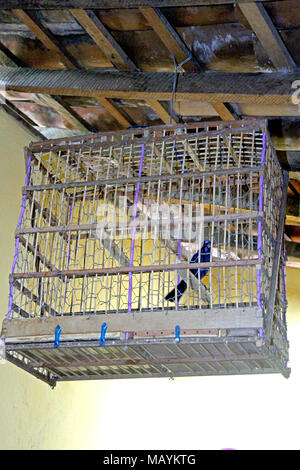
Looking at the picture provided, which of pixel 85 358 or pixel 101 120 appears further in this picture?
pixel 101 120

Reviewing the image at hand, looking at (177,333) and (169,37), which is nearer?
(177,333)

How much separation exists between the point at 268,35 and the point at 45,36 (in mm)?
1386

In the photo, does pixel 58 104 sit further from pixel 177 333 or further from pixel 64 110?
pixel 177 333

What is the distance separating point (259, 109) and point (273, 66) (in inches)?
23.4

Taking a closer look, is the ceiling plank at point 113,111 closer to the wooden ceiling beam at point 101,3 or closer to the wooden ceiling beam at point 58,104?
the wooden ceiling beam at point 58,104

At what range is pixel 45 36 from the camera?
4.29 m

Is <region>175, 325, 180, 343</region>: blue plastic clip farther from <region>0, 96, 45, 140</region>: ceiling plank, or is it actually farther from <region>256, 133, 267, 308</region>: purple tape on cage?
<region>0, 96, 45, 140</region>: ceiling plank

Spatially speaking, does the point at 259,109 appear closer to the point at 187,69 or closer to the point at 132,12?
the point at 187,69

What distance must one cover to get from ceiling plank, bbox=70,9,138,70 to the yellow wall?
114 centimetres

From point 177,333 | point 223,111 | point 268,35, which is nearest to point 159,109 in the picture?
point 223,111

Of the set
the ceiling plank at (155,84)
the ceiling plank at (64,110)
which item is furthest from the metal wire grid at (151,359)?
the ceiling plank at (64,110)

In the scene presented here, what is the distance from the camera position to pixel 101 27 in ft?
13.3

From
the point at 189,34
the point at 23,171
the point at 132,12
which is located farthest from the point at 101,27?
the point at 23,171
